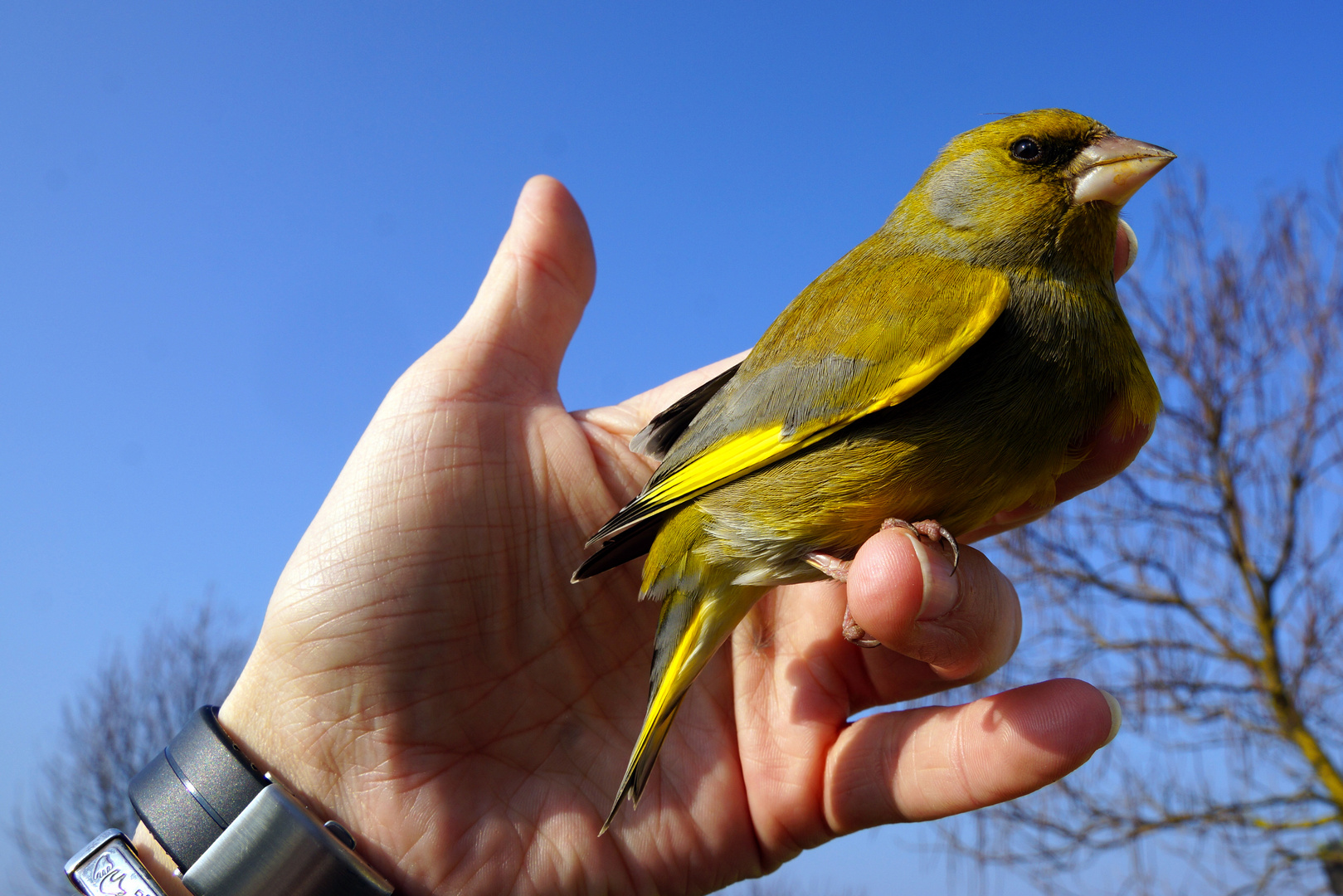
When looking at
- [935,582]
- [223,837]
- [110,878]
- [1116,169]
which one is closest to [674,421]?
[935,582]

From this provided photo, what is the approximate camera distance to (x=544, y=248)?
333 centimetres

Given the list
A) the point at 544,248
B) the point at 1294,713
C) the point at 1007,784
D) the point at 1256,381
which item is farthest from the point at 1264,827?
the point at 544,248

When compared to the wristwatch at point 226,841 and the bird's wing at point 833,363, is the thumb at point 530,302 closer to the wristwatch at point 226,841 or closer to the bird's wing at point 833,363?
the bird's wing at point 833,363

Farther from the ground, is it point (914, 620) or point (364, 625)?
point (364, 625)

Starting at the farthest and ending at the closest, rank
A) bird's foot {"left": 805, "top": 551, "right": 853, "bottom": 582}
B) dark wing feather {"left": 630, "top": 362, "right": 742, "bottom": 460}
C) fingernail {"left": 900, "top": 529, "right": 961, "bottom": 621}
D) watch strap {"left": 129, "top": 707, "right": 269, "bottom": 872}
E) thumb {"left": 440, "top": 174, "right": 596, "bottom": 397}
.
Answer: thumb {"left": 440, "top": 174, "right": 596, "bottom": 397} < dark wing feather {"left": 630, "top": 362, "right": 742, "bottom": 460} < watch strap {"left": 129, "top": 707, "right": 269, "bottom": 872} < bird's foot {"left": 805, "top": 551, "right": 853, "bottom": 582} < fingernail {"left": 900, "top": 529, "right": 961, "bottom": 621}

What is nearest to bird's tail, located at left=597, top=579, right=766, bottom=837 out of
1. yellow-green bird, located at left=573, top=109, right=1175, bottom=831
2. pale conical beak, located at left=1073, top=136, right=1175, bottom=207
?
yellow-green bird, located at left=573, top=109, right=1175, bottom=831

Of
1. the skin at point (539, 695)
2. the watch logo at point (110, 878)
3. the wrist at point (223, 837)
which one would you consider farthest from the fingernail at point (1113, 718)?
the watch logo at point (110, 878)

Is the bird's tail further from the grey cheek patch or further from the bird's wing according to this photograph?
the grey cheek patch

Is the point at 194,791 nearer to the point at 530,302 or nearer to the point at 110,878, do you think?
the point at 110,878

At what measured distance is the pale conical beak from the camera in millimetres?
2193

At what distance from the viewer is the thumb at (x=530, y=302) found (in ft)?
10.2

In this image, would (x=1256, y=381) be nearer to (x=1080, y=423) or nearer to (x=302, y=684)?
(x=1080, y=423)

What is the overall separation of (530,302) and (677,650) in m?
1.62

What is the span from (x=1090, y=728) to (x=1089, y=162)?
159 centimetres
